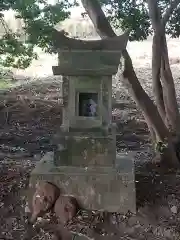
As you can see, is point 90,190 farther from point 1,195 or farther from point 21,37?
point 21,37

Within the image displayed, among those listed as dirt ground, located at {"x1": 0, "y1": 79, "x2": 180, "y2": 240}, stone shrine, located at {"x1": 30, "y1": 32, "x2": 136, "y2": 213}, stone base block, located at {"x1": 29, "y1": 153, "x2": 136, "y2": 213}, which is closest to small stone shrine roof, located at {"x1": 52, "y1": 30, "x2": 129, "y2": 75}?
stone shrine, located at {"x1": 30, "y1": 32, "x2": 136, "y2": 213}

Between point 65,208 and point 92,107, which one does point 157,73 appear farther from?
point 65,208

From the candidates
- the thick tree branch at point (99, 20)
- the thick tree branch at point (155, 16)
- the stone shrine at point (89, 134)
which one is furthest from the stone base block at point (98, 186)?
the thick tree branch at point (155, 16)

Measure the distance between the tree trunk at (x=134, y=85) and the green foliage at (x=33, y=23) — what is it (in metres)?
1.03

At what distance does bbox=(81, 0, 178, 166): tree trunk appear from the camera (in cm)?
560


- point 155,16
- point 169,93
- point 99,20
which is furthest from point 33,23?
point 169,93

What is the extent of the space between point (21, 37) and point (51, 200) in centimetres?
400

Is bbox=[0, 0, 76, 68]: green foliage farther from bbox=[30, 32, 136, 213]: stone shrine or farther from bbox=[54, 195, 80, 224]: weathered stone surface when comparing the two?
bbox=[54, 195, 80, 224]: weathered stone surface

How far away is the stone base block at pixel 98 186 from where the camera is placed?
15.4ft

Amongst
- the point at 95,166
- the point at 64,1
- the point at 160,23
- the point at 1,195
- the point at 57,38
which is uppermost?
the point at 64,1

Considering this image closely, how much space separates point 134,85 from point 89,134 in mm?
1242

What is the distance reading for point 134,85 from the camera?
5.61 meters

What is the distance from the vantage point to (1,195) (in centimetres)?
507

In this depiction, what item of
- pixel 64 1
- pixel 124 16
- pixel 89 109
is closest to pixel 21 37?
pixel 64 1
